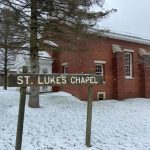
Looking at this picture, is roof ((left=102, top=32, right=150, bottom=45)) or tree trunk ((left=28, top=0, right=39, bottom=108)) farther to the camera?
roof ((left=102, top=32, right=150, bottom=45))

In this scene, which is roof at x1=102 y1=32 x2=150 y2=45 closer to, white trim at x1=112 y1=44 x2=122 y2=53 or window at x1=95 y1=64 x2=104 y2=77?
white trim at x1=112 y1=44 x2=122 y2=53

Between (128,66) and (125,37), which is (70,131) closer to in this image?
(125,37)

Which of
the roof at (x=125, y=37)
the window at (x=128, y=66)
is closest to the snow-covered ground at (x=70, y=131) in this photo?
the roof at (x=125, y=37)

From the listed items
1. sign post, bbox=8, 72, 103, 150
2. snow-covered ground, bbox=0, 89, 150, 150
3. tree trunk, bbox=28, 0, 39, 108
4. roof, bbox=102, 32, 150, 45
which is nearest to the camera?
sign post, bbox=8, 72, 103, 150

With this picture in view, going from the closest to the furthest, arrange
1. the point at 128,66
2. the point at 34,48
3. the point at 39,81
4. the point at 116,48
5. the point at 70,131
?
the point at 39,81 < the point at 70,131 < the point at 34,48 < the point at 116,48 < the point at 128,66

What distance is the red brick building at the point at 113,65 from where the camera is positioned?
1955cm

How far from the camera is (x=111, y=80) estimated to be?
2131 cm

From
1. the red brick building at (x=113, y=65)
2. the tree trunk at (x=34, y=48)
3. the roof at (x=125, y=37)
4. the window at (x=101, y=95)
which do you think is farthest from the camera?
the roof at (x=125, y=37)

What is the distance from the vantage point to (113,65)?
21375mm

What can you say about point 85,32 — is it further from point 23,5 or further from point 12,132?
point 12,132

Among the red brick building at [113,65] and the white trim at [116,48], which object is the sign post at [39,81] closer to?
the red brick building at [113,65]

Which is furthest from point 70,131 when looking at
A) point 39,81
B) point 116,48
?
point 116,48

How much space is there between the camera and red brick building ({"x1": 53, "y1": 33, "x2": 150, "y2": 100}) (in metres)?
19.5

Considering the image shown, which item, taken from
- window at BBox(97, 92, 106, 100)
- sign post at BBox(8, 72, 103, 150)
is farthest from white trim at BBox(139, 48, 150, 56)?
sign post at BBox(8, 72, 103, 150)
